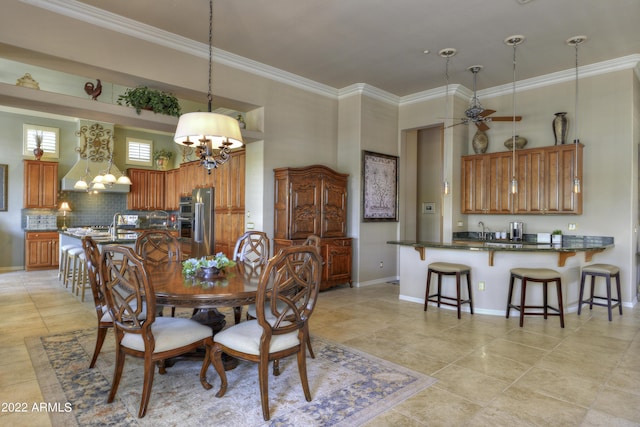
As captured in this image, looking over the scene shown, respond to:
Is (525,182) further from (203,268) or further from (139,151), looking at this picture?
(139,151)

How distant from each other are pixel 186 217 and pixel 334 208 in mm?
3562

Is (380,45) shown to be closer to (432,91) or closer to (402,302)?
(432,91)

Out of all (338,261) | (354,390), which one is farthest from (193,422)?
(338,261)

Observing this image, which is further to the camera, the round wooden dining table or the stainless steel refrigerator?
the stainless steel refrigerator

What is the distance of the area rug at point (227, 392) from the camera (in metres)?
2.24

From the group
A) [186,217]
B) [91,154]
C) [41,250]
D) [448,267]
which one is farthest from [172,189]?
[448,267]

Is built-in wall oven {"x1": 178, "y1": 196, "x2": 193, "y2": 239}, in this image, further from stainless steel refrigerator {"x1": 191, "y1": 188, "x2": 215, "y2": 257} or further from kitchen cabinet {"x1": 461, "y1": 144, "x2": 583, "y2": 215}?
kitchen cabinet {"x1": 461, "y1": 144, "x2": 583, "y2": 215}

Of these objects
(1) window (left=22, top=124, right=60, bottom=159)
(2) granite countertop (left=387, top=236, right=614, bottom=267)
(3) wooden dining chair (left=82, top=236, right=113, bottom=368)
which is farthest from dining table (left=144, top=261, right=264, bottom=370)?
(1) window (left=22, top=124, right=60, bottom=159)

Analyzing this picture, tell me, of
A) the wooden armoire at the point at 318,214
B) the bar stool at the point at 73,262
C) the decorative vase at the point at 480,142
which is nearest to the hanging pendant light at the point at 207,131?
the wooden armoire at the point at 318,214

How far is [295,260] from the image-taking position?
2.49 m

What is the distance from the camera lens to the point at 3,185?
770 centimetres

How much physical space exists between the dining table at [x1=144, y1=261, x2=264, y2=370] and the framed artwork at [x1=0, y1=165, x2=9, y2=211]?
668 cm

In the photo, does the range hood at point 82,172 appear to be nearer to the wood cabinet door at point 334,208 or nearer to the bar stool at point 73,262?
the bar stool at point 73,262

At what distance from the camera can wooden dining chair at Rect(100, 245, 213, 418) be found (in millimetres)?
2172
